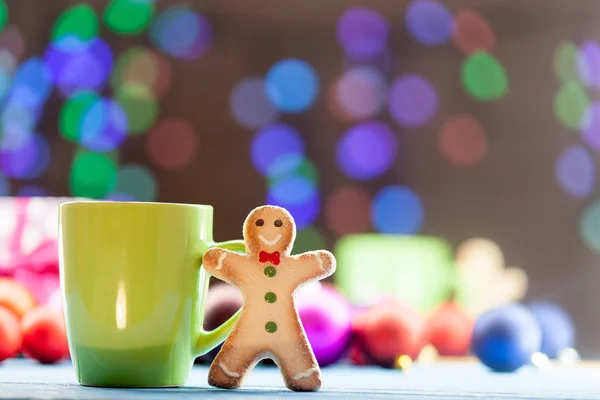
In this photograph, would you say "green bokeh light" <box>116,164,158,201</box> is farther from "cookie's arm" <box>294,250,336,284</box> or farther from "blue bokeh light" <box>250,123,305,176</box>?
"cookie's arm" <box>294,250,336,284</box>

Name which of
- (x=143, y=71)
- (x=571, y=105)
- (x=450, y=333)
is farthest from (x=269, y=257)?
(x=571, y=105)

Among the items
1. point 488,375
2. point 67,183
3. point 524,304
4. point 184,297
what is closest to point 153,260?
point 184,297

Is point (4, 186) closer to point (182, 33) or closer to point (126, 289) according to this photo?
point (182, 33)

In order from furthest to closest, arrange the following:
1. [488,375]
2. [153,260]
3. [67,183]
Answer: [67,183]
[488,375]
[153,260]

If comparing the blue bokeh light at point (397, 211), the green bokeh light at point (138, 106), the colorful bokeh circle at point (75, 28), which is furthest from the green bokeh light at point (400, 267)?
the colorful bokeh circle at point (75, 28)

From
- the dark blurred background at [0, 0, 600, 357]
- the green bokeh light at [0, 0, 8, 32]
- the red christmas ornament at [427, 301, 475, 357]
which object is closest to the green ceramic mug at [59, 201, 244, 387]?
the red christmas ornament at [427, 301, 475, 357]

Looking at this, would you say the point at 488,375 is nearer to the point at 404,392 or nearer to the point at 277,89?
the point at 404,392
